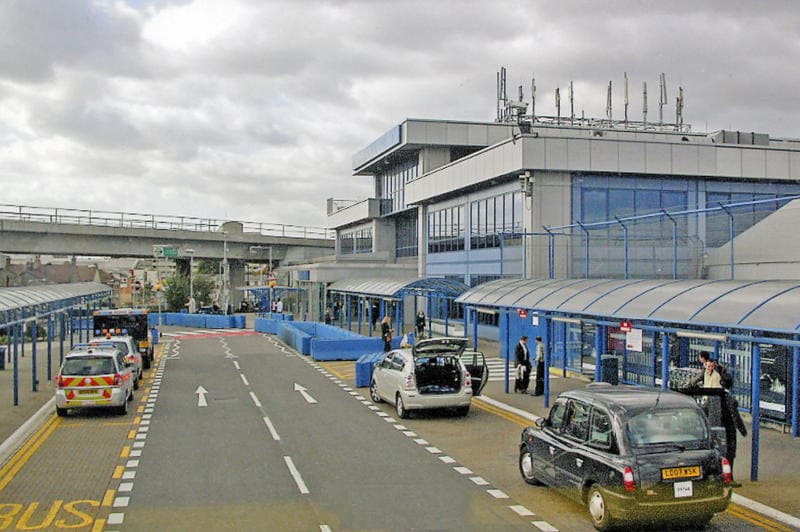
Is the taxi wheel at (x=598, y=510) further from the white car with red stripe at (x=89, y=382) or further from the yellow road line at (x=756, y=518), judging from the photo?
the white car with red stripe at (x=89, y=382)

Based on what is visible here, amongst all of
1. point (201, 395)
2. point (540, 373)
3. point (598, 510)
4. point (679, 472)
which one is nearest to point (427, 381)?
point (540, 373)

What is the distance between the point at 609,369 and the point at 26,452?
1423 cm

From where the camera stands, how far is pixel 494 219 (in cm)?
3938

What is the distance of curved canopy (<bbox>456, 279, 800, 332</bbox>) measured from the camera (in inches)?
565

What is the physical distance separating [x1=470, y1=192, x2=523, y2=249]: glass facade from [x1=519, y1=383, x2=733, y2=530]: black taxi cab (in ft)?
83.6

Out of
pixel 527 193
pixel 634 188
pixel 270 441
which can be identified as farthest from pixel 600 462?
pixel 634 188

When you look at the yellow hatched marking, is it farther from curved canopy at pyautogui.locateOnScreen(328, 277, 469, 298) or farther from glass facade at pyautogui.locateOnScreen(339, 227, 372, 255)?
glass facade at pyautogui.locateOnScreen(339, 227, 372, 255)

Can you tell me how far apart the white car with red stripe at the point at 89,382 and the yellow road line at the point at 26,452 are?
2.13 ft

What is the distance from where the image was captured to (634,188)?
119 feet

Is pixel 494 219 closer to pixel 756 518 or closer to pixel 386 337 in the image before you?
pixel 386 337

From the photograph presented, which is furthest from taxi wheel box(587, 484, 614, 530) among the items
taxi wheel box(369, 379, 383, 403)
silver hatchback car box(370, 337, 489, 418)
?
taxi wheel box(369, 379, 383, 403)

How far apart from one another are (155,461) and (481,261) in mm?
27346

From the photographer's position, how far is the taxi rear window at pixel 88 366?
19.3 metres

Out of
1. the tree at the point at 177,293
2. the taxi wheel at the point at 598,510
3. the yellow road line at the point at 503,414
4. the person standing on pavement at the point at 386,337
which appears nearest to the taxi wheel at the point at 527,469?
the taxi wheel at the point at 598,510
